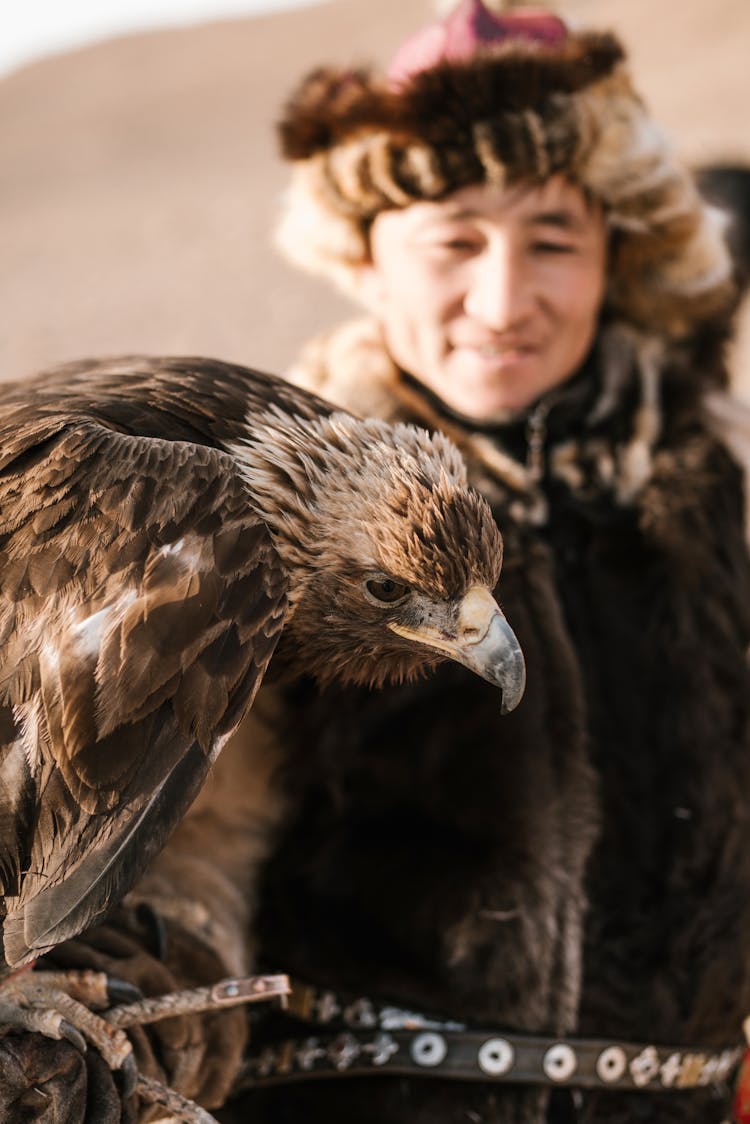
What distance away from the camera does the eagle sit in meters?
1.37

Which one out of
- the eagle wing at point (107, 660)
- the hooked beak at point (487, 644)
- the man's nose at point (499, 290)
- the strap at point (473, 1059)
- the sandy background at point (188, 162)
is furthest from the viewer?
the sandy background at point (188, 162)

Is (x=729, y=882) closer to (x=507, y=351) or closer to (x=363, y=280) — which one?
(x=507, y=351)

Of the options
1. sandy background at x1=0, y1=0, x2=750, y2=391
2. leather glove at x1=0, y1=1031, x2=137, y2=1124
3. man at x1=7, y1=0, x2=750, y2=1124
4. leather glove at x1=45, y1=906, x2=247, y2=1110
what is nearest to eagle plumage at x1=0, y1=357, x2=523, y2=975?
leather glove at x1=0, y1=1031, x2=137, y2=1124

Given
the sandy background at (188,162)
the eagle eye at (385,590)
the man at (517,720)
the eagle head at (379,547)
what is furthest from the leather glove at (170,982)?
the sandy background at (188,162)

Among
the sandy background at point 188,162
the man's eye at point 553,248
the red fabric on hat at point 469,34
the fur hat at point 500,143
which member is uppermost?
the red fabric on hat at point 469,34

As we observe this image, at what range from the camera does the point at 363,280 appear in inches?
92.7

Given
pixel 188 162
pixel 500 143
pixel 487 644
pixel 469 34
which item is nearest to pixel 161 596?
pixel 487 644

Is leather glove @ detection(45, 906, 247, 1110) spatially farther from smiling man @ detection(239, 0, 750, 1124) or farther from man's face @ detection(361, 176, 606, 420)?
man's face @ detection(361, 176, 606, 420)

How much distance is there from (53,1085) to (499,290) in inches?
53.1

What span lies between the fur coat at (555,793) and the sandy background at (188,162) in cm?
86

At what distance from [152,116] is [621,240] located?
73.7 feet

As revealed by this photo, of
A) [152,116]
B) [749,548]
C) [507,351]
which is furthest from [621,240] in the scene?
[152,116]

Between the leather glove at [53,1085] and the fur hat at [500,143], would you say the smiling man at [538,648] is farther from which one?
the leather glove at [53,1085]

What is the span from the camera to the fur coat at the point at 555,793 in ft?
6.46
